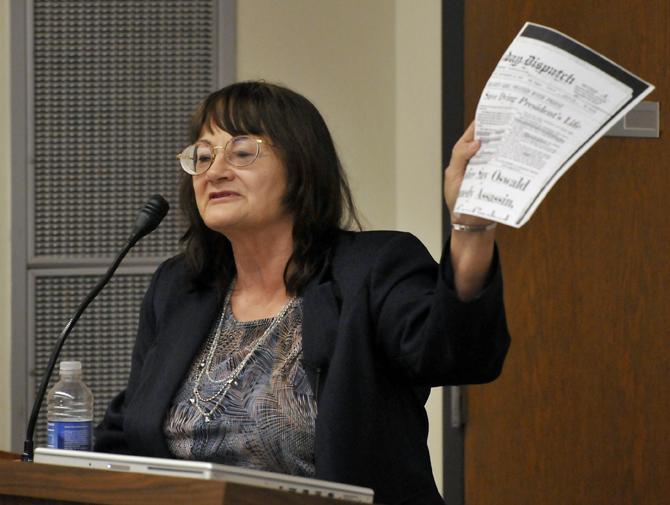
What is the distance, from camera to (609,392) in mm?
3043

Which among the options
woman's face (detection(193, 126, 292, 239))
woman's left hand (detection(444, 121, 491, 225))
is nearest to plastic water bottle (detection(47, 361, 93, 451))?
woman's face (detection(193, 126, 292, 239))

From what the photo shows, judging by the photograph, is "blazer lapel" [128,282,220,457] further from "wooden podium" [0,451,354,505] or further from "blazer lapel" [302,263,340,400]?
"wooden podium" [0,451,354,505]

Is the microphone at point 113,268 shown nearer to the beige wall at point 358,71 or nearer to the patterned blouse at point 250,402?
the patterned blouse at point 250,402

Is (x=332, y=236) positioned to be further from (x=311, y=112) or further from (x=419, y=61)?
(x=419, y=61)

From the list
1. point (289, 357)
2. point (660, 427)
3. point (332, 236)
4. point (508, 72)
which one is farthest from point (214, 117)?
point (660, 427)

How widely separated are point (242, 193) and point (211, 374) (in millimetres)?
343

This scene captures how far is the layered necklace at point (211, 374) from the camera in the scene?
2096 mm

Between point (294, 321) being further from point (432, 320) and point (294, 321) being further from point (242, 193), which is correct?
point (432, 320)

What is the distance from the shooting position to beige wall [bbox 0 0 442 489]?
340 centimetres

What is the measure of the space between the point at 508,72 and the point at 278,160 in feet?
2.45

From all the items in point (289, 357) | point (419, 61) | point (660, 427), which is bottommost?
point (660, 427)

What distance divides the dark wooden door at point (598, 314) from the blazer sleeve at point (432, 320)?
1.06 m

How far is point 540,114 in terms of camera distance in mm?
1546

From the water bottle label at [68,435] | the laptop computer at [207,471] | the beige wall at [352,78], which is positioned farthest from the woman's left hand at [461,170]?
the beige wall at [352,78]
